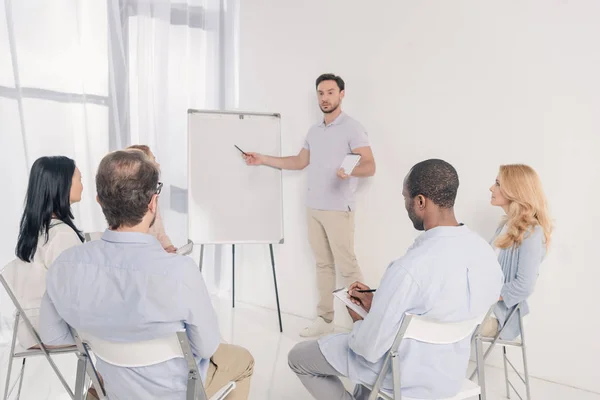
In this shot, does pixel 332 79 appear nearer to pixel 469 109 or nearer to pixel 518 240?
pixel 469 109

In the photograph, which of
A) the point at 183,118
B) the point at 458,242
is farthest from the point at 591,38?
the point at 183,118

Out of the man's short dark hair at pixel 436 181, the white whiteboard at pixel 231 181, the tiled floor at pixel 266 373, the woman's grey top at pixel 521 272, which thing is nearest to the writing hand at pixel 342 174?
the white whiteboard at pixel 231 181

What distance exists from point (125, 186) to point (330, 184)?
2.04 meters

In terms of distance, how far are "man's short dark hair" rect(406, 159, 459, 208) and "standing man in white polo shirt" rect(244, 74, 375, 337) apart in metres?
1.51

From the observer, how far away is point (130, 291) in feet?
4.34

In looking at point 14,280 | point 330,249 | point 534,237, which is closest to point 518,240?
point 534,237

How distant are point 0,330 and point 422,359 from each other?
9.26 ft

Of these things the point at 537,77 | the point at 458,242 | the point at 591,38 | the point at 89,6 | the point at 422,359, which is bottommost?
the point at 422,359

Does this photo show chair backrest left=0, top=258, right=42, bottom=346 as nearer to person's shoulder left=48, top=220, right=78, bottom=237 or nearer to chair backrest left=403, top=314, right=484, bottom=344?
person's shoulder left=48, top=220, right=78, bottom=237

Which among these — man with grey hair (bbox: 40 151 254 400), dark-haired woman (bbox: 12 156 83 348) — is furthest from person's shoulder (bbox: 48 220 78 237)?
man with grey hair (bbox: 40 151 254 400)

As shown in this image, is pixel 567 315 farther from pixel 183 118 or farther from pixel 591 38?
pixel 183 118

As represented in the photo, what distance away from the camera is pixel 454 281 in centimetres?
152

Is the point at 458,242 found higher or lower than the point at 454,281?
higher

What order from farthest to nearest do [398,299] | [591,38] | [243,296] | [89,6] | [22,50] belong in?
[243,296] < [89,6] < [22,50] < [591,38] < [398,299]
